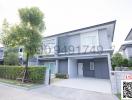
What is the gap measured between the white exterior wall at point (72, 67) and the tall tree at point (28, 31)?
240 inches

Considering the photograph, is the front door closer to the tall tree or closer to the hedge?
the hedge

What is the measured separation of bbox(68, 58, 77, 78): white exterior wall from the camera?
56.0ft

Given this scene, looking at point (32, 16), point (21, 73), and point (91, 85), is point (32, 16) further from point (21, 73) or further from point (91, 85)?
point (91, 85)

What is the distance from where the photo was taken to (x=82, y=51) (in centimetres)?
1616

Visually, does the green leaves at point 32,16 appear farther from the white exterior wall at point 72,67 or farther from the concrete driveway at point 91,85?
the white exterior wall at point 72,67

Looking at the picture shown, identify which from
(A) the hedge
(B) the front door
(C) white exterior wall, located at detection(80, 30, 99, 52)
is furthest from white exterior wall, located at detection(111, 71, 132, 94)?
(B) the front door

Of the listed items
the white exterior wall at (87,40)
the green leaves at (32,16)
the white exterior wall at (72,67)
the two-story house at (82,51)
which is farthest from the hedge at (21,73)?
the white exterior wall at (87,40)

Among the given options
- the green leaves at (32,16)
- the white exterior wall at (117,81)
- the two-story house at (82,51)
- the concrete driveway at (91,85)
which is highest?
the green leaves at (32,16)

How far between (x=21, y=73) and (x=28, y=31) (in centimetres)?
506

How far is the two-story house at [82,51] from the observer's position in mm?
14945

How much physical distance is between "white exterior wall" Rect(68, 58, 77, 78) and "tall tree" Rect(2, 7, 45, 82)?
20.0 ft

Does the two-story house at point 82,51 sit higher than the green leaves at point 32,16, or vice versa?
the green leaves at point 32,16

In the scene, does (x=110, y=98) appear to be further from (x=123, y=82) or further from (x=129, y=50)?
(x=129, y=50)

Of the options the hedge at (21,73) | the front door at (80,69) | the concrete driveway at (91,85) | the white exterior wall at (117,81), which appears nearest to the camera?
the white exterior wall at (117,81)
